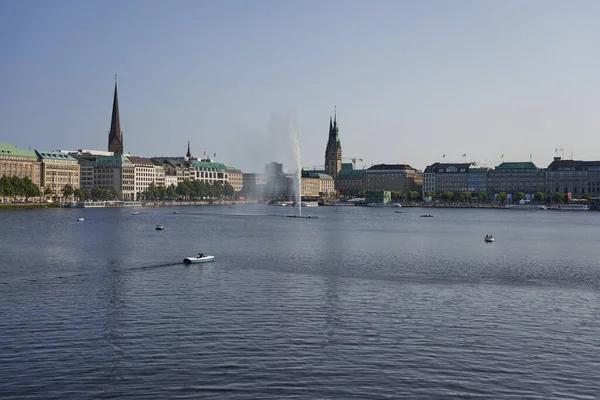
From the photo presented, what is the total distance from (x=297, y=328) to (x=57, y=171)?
167 meters

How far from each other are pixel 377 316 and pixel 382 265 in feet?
57.8

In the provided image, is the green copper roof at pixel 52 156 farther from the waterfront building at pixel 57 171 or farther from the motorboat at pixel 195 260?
the motorboat at pixel 195 260

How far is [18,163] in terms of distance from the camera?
168 meters

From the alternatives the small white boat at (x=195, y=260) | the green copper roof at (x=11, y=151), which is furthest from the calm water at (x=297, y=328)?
the green copper roof at (x=11, y=151)

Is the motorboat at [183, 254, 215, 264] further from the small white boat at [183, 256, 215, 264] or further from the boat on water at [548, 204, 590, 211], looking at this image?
the boat on water at [548, 204, 590, 211]

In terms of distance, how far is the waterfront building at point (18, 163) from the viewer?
164 metres

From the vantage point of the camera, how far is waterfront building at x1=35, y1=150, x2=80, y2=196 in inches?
6998

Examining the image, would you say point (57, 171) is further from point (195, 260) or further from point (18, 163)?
point (195, 260)

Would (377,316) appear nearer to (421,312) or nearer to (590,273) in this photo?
(421,312)

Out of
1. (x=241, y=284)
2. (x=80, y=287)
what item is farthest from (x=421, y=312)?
(x=80, y=287)

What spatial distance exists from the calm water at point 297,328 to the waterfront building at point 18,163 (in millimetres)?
123787

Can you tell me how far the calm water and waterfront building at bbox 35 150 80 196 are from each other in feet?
444


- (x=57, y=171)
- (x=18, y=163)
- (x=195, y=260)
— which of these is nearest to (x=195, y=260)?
(x=195, y=260)

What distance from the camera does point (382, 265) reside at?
45.3 meters
